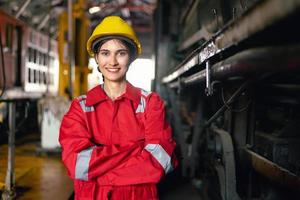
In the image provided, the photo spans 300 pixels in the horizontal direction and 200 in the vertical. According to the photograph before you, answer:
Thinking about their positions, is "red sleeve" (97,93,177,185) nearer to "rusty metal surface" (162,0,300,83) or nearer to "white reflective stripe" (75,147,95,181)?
"white reflective stripe" (75,147,95,181)

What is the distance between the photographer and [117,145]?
6.13 feet

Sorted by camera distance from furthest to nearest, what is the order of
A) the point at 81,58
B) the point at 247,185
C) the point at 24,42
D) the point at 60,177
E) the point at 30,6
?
the point at 30,6
the point at 24,42
the point at 81,58
the point at 60,177
the point at 247,185

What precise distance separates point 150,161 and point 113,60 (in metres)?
0.57

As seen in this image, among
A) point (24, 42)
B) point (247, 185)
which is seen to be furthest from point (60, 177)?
point (24, 42)

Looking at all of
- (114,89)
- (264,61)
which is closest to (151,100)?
(114,89)

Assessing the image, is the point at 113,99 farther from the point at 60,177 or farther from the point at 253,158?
the point at 60,177

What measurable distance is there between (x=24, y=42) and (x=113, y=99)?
6.42 metres

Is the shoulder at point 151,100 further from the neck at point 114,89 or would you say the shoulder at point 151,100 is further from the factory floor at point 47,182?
the factory floor at point 47,182

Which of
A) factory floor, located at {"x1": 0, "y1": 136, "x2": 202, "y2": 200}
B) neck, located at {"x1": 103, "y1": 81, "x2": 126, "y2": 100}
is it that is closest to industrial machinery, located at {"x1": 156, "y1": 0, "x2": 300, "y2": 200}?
factory floor, located at {"x1": 0, "y1": 136, "x2": 202, "y2": 200}

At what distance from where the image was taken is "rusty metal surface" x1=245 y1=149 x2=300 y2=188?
67.6 inches

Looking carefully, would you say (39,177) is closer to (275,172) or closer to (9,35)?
(275,172)

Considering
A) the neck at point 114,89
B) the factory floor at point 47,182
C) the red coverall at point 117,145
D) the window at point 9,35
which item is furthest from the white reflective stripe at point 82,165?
the window at point 9,35

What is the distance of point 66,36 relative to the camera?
5.99 m

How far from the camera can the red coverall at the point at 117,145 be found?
175 centimetres
